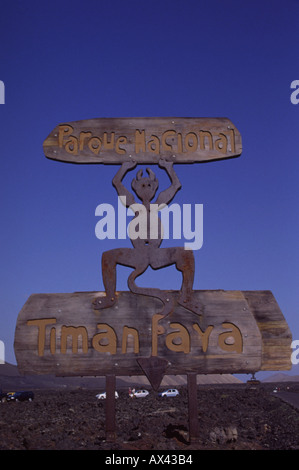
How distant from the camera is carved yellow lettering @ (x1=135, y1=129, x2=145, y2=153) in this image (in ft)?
21.8

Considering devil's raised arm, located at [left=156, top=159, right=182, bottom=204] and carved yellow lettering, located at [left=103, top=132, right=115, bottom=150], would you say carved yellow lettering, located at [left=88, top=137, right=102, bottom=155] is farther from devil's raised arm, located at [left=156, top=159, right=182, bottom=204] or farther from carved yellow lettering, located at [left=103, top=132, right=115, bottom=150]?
devil's raised arm, located at [left=156, top=159, right=182, bottom=204]

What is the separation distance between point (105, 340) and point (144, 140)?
2880 mm

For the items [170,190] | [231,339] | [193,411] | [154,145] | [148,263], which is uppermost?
[154,145]

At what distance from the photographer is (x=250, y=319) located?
20.2ft

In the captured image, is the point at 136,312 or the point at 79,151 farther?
the point at 79,151

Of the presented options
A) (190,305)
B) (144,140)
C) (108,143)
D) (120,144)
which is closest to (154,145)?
(144,140)

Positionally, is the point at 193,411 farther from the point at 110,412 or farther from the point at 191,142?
the point at 191,142

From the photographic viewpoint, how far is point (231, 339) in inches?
238

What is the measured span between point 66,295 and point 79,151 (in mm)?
2115

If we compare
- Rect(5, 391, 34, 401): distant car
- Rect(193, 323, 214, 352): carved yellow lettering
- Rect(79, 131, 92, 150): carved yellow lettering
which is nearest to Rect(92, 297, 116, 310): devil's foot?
Rect(193, 323, 214, 352): carved yellow lettering

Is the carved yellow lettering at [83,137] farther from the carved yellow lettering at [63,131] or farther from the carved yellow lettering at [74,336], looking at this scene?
the carved yellow lettering at [74,336]

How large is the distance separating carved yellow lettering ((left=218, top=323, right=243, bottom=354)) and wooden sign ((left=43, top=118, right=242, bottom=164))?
243cm
